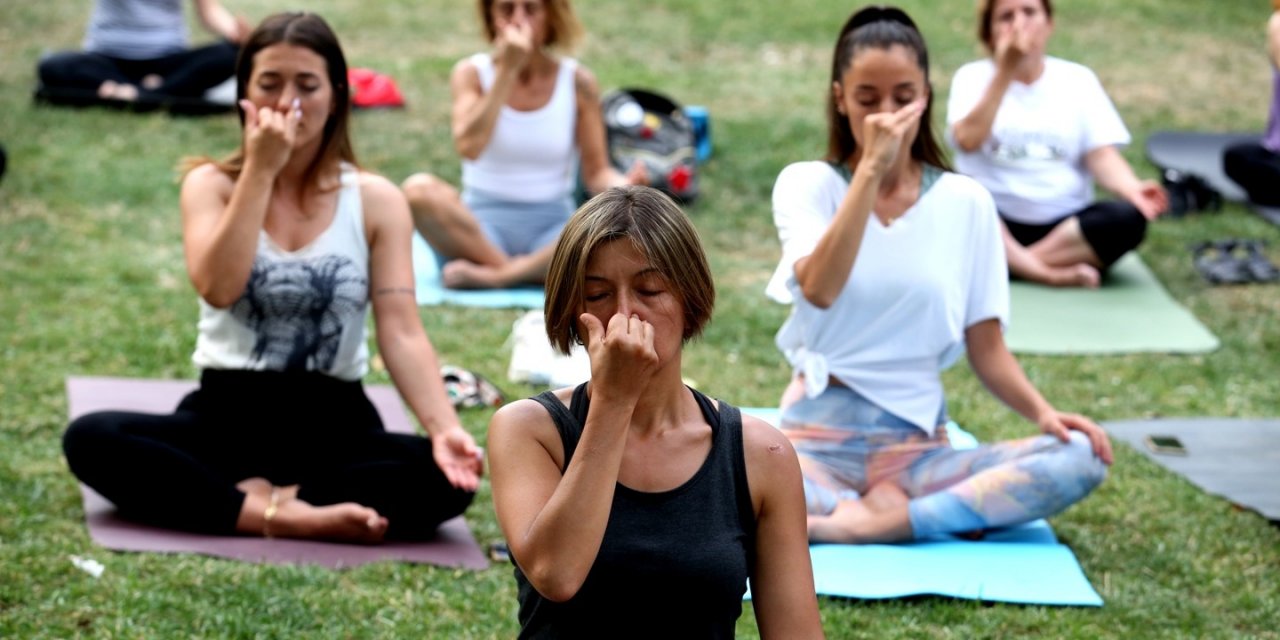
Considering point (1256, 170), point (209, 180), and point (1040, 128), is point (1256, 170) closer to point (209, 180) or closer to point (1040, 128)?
point (1040, 128)

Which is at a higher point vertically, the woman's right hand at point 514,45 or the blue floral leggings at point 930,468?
the woman's right hand at point 514,45

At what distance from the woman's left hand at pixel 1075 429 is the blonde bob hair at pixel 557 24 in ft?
9.74

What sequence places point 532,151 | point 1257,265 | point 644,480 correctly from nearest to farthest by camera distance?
1. point 644,480
2. point 532,151
3. point 1257,265

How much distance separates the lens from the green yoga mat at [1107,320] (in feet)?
20.9

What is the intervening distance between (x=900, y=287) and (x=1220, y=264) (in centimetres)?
366

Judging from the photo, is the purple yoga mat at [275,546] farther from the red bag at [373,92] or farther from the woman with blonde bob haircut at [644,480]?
the red bag at [373,92]

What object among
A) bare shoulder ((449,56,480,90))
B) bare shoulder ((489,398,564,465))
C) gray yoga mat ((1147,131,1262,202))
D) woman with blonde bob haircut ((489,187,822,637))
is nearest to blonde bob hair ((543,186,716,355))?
woman with blonde bob haircut ((489,187,822,637))

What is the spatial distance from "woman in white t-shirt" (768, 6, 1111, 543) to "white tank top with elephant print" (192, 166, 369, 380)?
1.10 m

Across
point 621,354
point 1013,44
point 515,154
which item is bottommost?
point 515,154

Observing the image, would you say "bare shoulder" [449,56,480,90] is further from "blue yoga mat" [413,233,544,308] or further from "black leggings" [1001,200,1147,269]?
"black leggings" [1001,200,1147,269]

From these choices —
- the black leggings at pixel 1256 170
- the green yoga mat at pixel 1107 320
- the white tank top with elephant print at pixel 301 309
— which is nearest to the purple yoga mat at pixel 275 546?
the white tank top with elephant print at pixel 301 309

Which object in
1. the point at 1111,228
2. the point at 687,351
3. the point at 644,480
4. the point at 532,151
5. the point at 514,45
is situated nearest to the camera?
the point at 644,480

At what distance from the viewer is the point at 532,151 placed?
6.82 metres

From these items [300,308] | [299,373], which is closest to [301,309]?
[300,308]
